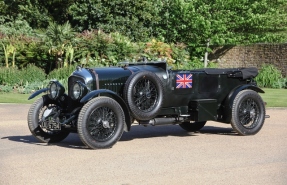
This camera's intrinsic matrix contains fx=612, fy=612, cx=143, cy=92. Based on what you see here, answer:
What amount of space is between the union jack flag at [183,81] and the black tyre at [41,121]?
212 cm

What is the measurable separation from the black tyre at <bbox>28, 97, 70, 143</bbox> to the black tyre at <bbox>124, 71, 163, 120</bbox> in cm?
128

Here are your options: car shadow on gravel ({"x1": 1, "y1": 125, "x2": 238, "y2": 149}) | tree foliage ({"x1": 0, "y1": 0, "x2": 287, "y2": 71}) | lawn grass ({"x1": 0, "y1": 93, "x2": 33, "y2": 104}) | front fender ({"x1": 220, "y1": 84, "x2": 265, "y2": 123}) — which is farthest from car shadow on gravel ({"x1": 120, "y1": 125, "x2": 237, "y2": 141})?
tree foliage ({"x1": 0, "y1": 0, "x2": 287, "y2": 71})

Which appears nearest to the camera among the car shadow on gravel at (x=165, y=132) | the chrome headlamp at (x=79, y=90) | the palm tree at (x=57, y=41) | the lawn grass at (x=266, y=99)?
the chrome headlamp at (x=79, y=90)

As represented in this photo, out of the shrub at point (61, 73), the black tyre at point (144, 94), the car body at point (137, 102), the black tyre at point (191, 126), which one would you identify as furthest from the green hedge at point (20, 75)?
the black tyre at point (144, 94)

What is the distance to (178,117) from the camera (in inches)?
423

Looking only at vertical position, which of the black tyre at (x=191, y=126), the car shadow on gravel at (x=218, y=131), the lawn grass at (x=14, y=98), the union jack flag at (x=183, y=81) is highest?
the union jack flag at (x=183, y=81)

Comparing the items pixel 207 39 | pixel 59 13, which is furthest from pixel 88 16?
pixel 207 39

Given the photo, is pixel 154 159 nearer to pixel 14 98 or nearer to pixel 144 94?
pixel 144 94

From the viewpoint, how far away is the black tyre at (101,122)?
9.38 metres

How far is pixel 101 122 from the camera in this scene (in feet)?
31.6

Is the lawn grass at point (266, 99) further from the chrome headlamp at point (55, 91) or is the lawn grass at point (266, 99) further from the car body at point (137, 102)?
the chrome headlamp at point (55, 91)

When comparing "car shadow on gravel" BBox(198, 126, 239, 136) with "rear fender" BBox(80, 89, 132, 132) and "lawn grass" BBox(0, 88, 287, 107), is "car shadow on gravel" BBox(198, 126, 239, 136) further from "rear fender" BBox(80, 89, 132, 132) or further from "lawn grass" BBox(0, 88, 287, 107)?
"lawn grass" BBox(0, 88, 287, 107)

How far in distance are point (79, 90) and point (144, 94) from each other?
1.07 meters

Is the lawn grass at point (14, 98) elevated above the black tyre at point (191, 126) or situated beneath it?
elevated above
